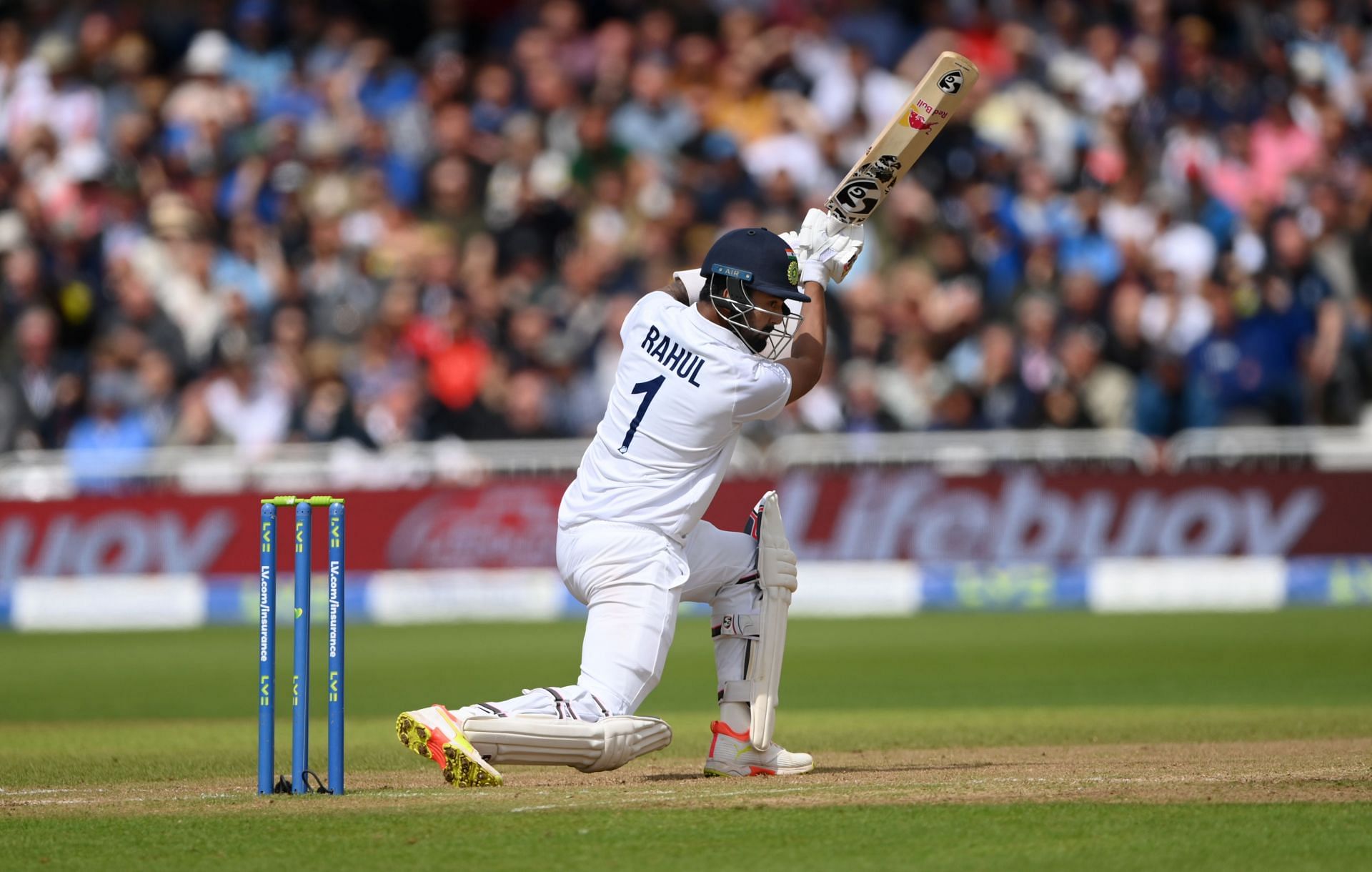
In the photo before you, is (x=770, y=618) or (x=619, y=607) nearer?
(x=619, y=607)

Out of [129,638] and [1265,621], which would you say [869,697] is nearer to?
[1265,621]

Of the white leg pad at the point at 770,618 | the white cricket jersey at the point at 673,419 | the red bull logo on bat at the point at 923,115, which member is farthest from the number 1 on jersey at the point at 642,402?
the red bull logo on bat at the point at 923,115

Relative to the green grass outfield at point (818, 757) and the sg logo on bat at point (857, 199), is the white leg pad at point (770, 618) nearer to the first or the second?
the green grass outfield at point (818, 757)

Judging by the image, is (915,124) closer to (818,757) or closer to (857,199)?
(857,199)

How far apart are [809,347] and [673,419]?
1.80ft

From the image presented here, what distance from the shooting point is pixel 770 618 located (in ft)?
20.7

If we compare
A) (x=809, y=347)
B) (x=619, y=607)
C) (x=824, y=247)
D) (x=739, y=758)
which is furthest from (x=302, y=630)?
(x=824, y=247)

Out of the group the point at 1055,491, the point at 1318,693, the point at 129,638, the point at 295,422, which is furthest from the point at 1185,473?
the point at 129,638

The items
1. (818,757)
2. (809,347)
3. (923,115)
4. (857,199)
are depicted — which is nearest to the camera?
(809,347)

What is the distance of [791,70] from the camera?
52.8 feet

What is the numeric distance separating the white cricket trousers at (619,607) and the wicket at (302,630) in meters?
0.41

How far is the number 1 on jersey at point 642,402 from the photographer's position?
6.07m

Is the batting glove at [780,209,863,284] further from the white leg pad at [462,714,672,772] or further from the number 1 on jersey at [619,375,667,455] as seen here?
the white leg pad at [462,714,672,772]

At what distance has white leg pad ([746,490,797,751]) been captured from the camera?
6.23m
